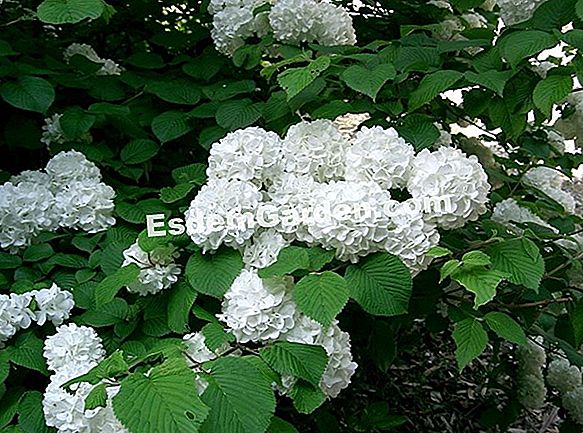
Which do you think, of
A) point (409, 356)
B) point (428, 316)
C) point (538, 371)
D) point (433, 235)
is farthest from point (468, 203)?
point (409, 356)

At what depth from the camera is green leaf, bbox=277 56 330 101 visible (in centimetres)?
175

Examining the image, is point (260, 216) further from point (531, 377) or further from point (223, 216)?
point (531, 377)

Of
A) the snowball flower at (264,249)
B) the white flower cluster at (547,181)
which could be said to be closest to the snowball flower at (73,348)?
the snowball flower at (264,249)

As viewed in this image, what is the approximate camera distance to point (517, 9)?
7.13 feet

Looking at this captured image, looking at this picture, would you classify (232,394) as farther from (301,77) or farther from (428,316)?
(428,316)

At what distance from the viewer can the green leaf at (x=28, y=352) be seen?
1.68 metres

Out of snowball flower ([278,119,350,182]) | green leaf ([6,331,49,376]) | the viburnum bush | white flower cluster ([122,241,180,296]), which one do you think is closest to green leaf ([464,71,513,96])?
the viburnum bush

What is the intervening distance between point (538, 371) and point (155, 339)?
1.82 m

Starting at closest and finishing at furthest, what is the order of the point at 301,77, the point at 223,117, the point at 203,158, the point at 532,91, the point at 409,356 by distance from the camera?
the point at 301,77 → the point at 532,91 → the point at 223,117 → the point at 203,158 → the point at 409,356

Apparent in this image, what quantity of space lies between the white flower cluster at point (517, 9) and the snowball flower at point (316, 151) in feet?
2.35

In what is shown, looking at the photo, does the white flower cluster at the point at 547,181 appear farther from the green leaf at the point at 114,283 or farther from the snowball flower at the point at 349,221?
the green leaf at the point at 114,283

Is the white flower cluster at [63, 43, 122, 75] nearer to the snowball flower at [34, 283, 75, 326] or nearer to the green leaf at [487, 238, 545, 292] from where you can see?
the snowball flower at [34, 283, 75, 326]

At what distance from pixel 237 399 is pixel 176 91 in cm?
127

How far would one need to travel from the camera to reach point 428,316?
2229 mm
